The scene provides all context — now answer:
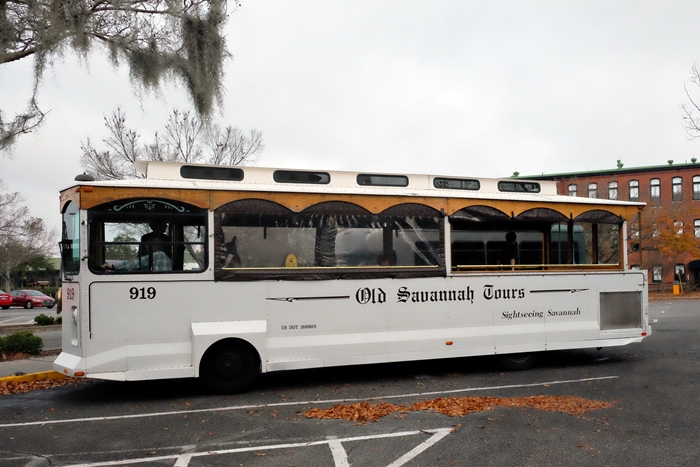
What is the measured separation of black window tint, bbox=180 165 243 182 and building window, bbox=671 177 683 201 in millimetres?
53973

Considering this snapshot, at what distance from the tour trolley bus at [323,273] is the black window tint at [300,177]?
0.02 meters

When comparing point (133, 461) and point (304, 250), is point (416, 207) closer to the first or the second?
point (304, 250)

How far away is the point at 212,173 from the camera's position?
31.7ft

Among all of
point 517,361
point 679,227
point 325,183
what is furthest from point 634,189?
point 325,183

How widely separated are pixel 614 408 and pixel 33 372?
928 centimetres

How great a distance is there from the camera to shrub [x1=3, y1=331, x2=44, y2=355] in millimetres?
12852

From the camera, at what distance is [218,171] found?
9688 mm

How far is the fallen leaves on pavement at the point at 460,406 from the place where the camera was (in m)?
7.78

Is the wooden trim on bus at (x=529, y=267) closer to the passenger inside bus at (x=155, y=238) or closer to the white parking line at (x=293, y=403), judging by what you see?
the white parking line at (x=293, y=403)

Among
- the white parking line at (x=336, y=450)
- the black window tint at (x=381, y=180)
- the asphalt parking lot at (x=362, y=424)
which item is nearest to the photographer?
the white parking line at (x=336, y=450)

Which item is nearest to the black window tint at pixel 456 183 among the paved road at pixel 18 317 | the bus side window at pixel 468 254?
the bus side window at pixel 468 254

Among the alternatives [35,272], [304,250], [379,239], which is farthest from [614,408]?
[35,272]

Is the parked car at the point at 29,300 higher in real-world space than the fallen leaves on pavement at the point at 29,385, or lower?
lower

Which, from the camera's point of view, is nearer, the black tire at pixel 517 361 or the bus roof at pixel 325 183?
the bus roof at pixel 325 183
